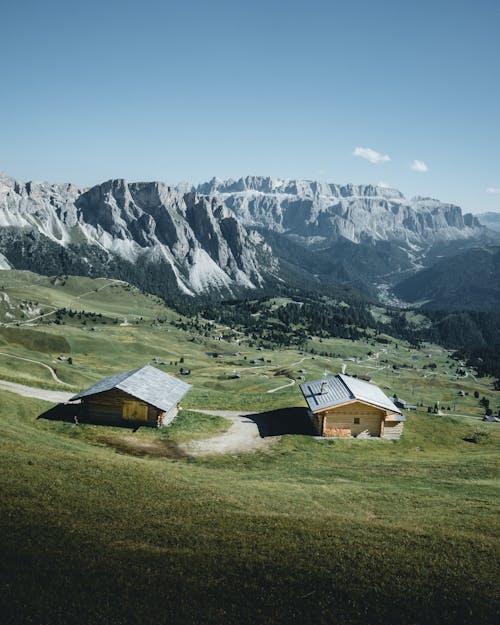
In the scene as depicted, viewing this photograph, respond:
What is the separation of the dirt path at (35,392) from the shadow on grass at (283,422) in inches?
1079

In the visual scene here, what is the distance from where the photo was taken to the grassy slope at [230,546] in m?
16.8

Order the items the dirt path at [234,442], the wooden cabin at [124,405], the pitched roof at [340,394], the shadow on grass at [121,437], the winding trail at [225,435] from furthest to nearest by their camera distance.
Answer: the pitched roof at [340,394] → the wooden cabin at [124,405] → the winding trail at [225,435] → the dirt path at [234,442] → the shadow on grass at [121,437]

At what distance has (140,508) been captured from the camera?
25.9 m

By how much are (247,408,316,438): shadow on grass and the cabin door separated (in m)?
15.3

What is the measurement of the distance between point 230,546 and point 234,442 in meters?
35.0

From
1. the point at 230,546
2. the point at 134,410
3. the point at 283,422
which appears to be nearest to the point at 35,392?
the point at 134,410

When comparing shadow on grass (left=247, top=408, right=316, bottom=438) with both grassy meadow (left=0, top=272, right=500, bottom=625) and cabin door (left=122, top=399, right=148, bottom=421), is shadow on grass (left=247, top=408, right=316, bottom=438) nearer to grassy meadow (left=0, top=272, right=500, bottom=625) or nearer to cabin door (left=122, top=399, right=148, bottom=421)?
grassy meadow (left=0, top=272, right=500, bottom=625)

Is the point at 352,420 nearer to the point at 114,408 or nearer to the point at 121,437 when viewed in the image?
the point at 121,437

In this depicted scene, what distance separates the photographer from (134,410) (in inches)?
2341

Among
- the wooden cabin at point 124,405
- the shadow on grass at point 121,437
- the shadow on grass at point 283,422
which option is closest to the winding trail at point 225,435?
the shadow on grass at point 283,422

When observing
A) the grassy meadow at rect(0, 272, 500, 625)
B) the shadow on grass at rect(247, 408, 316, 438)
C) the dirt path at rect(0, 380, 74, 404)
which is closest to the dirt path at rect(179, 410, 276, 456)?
the shadow on grass at rect(247, 408, 316, 438)

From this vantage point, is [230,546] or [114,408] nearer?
[230,546]

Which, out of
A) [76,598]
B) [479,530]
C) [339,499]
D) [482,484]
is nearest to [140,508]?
[76,598]

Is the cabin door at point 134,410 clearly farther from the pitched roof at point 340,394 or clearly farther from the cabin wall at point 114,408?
the pitched roof at point 340,394
